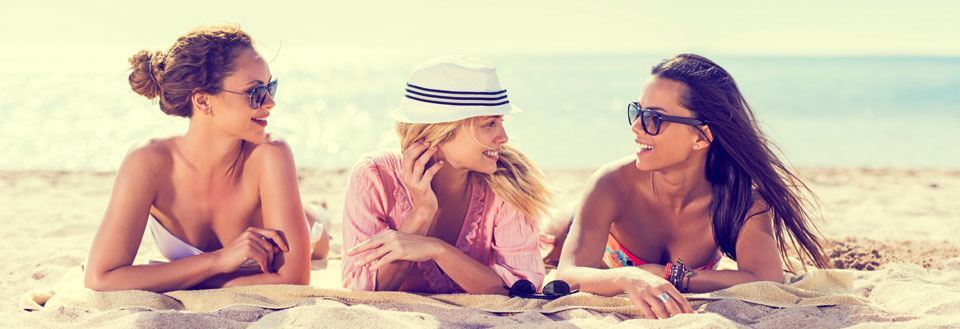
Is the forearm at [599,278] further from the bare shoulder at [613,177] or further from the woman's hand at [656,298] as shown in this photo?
the bare shoulder at [613,177]

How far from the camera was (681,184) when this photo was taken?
17.1 feet

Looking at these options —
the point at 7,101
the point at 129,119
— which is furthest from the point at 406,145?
the point at 7,101

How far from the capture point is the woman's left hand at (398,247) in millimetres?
4605

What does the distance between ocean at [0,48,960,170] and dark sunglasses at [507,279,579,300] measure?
0.68 meters

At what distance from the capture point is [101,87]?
27609 mm

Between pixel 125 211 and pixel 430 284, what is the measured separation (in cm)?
140

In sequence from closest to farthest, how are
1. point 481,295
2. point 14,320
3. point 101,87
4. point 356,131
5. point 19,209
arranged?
point 14,320 < point 481,295 < point 19,209 < point 356,131 < point 101,87

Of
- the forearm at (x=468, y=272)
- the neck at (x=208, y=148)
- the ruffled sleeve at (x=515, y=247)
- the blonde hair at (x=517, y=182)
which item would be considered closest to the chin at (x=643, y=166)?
the blonde hair at (x=517, y=182)

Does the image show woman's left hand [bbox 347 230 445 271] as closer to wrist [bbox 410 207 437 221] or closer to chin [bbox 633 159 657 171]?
wrist [bbox 410 207 437 221]

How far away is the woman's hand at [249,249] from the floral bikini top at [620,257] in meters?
1.61

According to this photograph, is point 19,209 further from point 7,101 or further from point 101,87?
point 101,87

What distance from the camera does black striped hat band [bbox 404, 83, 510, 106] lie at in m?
4.59

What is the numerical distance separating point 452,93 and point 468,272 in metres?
0.79

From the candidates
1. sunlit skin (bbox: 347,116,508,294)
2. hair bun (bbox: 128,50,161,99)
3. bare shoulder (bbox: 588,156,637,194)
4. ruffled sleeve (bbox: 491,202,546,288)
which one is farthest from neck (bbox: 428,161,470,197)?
hair bun (bbox: 128,50,161,99)
